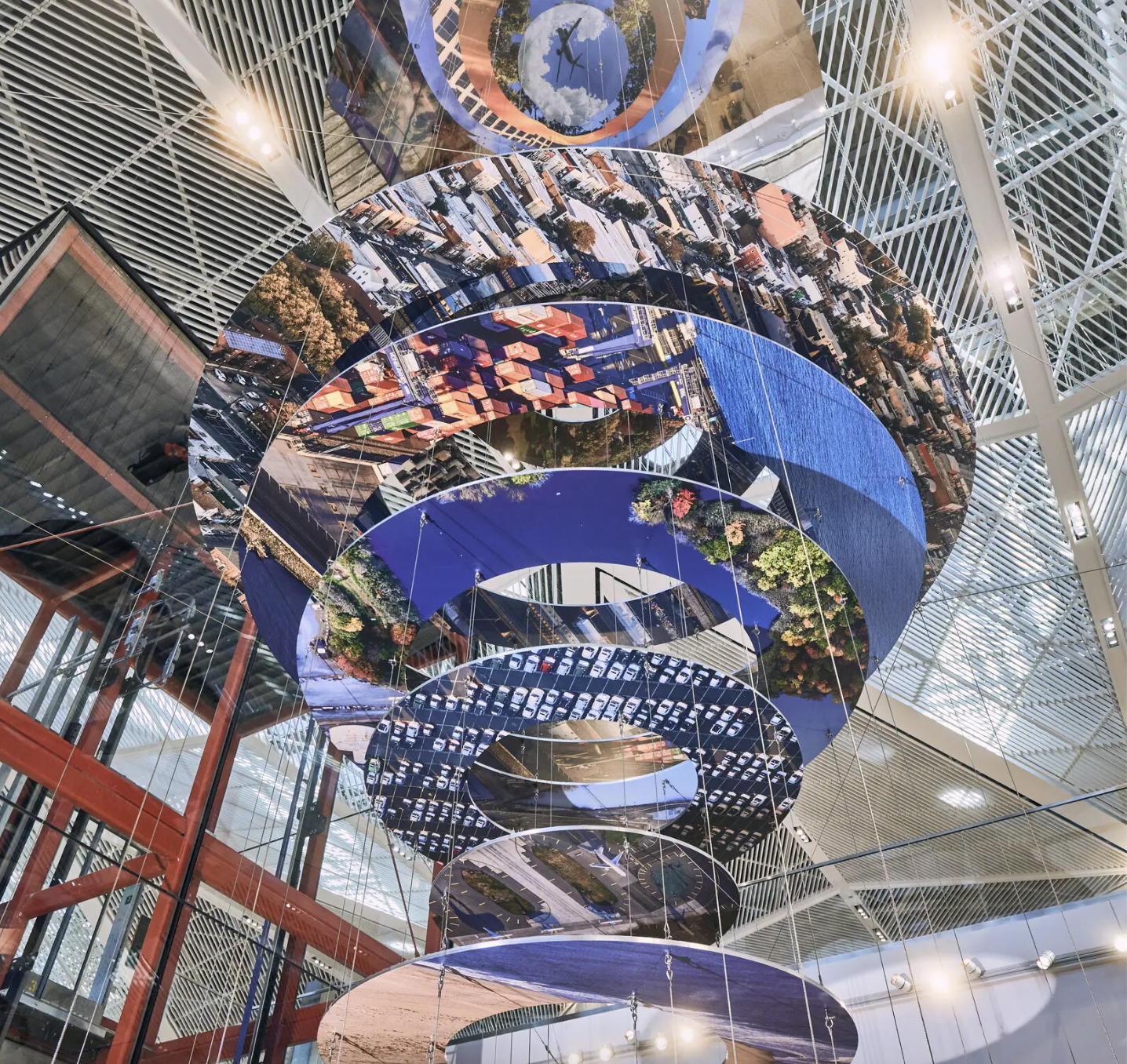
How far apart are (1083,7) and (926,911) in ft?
52.3

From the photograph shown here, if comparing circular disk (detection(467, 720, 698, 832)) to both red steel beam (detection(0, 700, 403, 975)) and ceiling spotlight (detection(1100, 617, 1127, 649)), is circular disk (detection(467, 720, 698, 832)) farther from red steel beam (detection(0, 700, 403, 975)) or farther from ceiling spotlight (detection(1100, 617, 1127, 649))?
ceiling spotlight (detection(1100, 617, 1127, 649))

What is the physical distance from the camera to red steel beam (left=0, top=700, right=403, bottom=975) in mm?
11805

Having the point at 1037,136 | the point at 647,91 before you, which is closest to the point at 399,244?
the point at 647,91

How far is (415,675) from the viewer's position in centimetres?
1289

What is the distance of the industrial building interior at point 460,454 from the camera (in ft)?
31.0

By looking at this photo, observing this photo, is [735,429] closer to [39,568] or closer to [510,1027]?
[39,568]

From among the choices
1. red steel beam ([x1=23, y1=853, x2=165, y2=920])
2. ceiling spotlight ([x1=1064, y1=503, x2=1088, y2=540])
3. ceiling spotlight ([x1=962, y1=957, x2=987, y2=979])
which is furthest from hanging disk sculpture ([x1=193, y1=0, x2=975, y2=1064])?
ceiling spotlight ([x1=962, y1=957, x2=987, y2=979])

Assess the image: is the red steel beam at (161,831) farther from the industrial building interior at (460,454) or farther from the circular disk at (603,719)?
the circular disk at (603,719)

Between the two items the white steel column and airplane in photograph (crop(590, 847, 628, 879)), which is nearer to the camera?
the white steel column

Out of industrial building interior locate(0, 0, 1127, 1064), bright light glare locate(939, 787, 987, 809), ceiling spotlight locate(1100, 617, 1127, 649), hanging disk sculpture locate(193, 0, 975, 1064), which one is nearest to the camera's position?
hanging disk sculpture locate(193, 0, 975, 1064)

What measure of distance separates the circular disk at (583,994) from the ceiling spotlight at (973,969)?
7728 mm

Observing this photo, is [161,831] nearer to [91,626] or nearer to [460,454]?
[91,626]

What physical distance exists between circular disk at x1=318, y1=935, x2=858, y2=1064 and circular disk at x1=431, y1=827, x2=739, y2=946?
6.19 feet

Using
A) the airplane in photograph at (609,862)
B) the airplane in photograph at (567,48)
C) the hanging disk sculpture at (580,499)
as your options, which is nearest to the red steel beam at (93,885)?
the hanging disk sculpture at (580,499)
